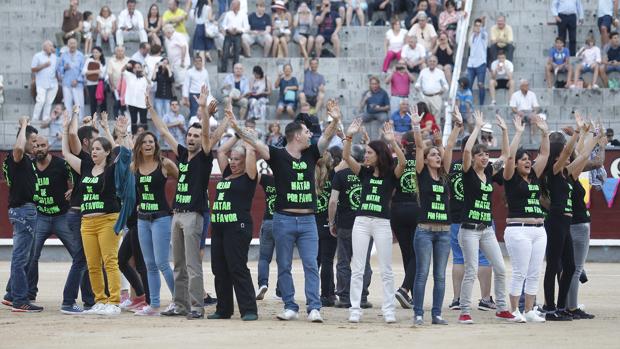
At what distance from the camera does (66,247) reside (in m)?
14.8

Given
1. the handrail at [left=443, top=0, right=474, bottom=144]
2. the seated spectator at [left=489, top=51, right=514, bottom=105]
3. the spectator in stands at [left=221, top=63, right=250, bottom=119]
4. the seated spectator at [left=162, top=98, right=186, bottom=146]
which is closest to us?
the seated spectator at [left=162, top=98, right=186, bottom=146]

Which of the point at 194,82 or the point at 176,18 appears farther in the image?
the point at 176,18

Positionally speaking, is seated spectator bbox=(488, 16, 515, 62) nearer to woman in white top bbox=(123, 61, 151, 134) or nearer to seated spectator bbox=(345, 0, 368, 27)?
seated spectator bbox=(345, 0, 368, 27)

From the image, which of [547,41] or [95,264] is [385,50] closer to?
[547,41]

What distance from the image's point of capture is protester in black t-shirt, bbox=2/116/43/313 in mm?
14383

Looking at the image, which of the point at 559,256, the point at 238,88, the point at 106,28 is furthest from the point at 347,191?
the point at 106,28

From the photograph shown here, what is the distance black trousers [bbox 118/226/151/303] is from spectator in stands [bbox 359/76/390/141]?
10560mm

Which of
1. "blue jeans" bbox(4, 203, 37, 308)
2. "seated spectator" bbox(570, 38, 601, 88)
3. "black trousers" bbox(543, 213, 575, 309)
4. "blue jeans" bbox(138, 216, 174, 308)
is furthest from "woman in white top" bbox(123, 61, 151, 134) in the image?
"black trousers" bbox(543, 213, 575, 309)

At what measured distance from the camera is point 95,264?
1417 centimetres

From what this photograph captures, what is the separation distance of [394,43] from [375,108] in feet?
8.47

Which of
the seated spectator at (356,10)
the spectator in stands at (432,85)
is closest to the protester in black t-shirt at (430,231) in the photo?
the spectator in stands at (432,85)

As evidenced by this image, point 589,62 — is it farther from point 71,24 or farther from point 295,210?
point 295,210

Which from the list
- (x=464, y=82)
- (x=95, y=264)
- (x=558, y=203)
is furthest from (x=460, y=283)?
(x=464, y=82)

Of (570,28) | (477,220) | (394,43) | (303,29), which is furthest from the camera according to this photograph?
(303,29)
